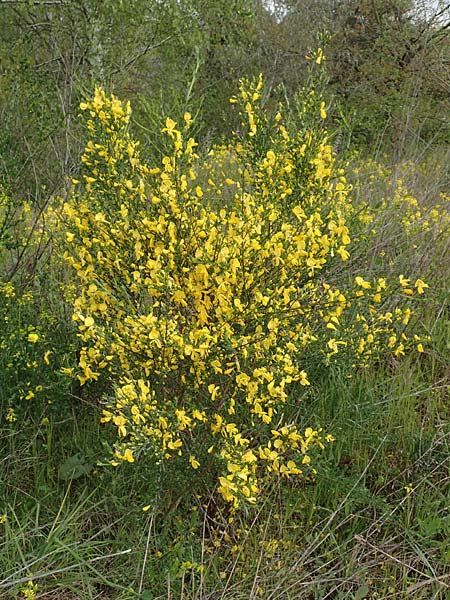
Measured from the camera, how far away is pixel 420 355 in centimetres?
317

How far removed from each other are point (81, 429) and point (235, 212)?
1257 millimetres

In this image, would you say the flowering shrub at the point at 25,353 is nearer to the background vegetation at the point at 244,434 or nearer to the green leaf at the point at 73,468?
the background vegetation at the point at 244,434

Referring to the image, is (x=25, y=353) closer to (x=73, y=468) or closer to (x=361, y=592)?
(x=73, y=468)

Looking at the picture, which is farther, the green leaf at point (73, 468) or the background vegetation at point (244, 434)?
the green leaf at point (73, 468)

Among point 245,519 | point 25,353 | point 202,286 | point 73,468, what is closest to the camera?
point 202,286

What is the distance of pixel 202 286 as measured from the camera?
190 centimetres

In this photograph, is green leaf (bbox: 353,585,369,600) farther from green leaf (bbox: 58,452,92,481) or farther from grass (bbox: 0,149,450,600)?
green leaf (bbox: 58,452,92,481)

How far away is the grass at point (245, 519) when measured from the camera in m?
1.97

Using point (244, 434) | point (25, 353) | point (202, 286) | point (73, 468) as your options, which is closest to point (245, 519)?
point (244, 434)

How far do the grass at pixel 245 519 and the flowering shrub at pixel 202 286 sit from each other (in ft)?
0.90

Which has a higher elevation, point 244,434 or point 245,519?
point 244,434

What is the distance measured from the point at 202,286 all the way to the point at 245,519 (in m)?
A: 0.95

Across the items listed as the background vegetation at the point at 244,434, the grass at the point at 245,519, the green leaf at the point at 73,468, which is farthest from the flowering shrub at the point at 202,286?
the green leaf at the point at 73,468

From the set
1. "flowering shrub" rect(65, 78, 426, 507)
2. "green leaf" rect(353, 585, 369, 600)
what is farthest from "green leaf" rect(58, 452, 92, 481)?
"green leaf" rect(353, 585, 369, 600)
